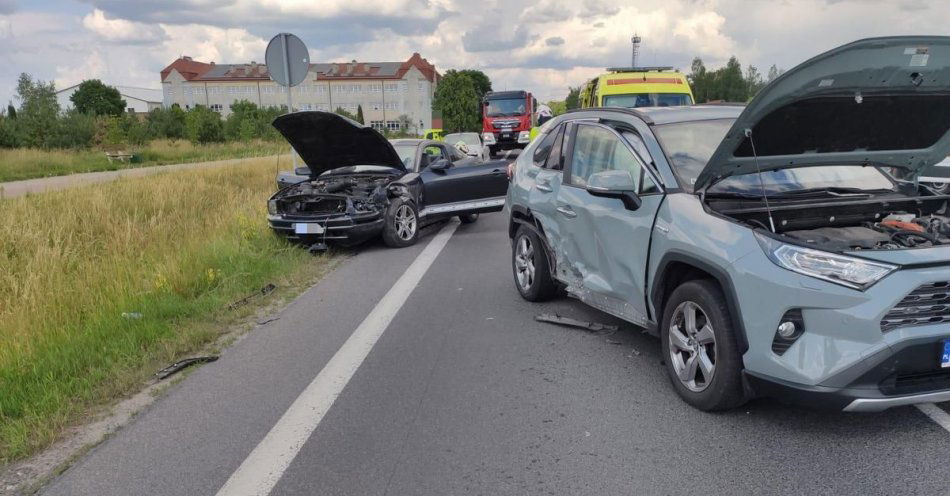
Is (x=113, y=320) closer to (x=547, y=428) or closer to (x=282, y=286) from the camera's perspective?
(x=282, y=286)

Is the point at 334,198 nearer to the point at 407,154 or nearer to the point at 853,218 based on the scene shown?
the point at 407,154

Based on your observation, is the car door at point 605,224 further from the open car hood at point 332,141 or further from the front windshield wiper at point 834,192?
the open car hood at point 332,141

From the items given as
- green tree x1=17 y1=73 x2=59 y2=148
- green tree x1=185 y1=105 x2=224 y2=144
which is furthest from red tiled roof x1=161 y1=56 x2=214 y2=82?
green tree x1=17 y1=73 x2=59 y2=148

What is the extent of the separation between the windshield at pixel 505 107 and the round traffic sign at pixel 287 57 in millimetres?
19052

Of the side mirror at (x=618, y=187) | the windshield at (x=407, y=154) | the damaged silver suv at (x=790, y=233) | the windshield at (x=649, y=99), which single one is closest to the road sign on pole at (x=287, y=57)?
the windshield at (x=407, y=154)

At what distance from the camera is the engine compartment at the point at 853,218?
3838 mm

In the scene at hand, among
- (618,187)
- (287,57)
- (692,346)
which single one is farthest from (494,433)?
(287,57)

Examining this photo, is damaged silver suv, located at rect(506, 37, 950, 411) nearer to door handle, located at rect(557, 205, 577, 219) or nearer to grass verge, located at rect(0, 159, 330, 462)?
door handle, located at rect(557, 205, 577, 219)

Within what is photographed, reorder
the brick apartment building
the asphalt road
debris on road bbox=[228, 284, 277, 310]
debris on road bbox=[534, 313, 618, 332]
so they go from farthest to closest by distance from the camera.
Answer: the brick apartment building → debris on road bbox=[228, 284, 277, 310] → debris on road bbox=[534, 313, 618, 332] → the asphalt road

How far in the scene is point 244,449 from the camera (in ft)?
11.7

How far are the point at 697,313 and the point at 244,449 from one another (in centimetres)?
259

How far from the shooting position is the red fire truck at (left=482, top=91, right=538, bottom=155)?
2980 cm

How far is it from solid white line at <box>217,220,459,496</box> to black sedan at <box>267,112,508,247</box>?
Answer: 116 inches

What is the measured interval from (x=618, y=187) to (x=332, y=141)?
641 centimetres
